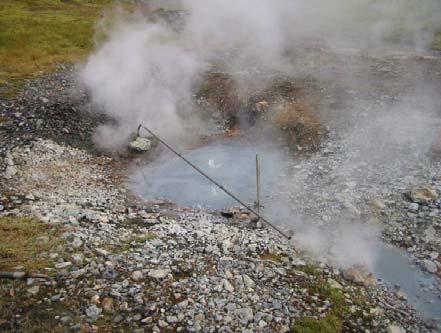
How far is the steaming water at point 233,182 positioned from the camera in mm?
8227

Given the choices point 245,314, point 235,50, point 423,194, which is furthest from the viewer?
point 235,50

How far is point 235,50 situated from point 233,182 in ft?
37.2

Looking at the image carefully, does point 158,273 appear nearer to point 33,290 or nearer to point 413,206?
point 33,290

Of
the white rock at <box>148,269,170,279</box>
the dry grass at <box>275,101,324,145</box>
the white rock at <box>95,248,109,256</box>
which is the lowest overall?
the white rock at <box>148,269,170,279</box>

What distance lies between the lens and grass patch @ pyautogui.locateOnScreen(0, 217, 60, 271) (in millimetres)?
7414

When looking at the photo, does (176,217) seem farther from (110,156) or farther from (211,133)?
(211,133)

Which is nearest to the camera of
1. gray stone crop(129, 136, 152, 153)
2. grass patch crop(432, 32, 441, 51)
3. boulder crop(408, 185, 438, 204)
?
boulder crop(408, 185, 438, 204)

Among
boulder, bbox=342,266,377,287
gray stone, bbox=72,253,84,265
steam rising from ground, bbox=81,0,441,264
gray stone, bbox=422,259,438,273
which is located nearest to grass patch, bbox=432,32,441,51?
steam rising from ground, bbox=81,0,441,264

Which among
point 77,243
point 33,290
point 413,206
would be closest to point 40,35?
point 77,243

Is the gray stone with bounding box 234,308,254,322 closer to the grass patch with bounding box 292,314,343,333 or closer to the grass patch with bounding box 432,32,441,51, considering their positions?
the grass patch with bounding box 292,314,343,333

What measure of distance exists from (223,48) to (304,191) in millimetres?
12427

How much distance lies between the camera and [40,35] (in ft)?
73.0

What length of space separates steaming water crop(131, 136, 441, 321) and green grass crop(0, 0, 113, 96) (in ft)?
26.0

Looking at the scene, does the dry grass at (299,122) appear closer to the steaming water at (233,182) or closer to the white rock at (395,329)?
the steaming water at (233,182)
